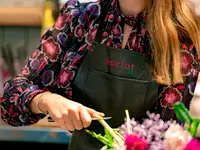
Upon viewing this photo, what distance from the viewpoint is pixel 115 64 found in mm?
1182

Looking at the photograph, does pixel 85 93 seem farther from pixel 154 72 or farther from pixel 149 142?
pixel 149 142

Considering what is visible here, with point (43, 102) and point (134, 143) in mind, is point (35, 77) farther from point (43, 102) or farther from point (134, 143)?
point (134, 143)

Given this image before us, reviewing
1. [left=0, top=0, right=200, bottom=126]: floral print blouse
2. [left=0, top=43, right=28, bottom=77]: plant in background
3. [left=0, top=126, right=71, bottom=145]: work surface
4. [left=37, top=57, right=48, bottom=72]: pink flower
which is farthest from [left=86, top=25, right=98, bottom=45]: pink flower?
[left=0, top=43, right=28, bottom=77]: plant in background

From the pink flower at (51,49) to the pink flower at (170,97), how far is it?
31 cm

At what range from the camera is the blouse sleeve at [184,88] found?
1.16 metres

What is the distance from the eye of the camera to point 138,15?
1221mm

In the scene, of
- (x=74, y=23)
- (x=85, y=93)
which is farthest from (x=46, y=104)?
(x=74, y=23)

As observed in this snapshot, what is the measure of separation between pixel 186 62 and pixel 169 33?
0.09 meters

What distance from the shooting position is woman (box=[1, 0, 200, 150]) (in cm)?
116

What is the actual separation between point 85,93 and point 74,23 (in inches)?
8.0

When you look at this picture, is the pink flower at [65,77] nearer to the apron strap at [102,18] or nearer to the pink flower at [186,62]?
the apron strap at [102,18]

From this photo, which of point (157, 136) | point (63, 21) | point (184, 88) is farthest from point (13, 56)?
point (157, 136)

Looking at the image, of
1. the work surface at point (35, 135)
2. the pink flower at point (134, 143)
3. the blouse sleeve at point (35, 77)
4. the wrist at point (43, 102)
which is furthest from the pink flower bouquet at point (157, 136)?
the work surface at point (35, 135)

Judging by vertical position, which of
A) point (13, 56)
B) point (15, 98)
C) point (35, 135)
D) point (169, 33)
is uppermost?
point (169, 33)
